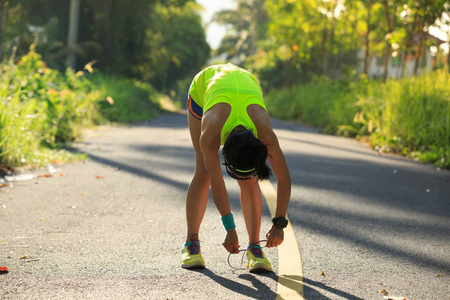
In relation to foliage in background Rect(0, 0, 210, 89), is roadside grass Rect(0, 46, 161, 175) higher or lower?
lower

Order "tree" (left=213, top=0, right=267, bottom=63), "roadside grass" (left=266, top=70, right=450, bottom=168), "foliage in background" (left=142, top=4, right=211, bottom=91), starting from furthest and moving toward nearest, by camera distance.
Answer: "tree" (left=213, top=0, right=267, bottom=63) < "foliage in background" (left=142, top=4, right=211, bottom=91) < "roadside grass" (left=266, top=70, right=450, bottom=168)

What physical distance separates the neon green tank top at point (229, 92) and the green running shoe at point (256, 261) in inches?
35.5

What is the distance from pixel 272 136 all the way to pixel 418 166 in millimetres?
6887

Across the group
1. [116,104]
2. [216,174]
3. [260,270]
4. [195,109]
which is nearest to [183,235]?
[260,270]

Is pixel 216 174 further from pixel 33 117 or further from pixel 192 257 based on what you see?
pixel 33 117

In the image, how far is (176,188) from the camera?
725 cm

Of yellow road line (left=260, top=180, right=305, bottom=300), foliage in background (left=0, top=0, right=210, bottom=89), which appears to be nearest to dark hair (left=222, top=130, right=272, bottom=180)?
yellow road line (left=260, top=180, right=305, bottom=300)

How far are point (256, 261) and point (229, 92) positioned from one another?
1123 mm

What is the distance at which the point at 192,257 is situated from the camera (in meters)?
4.00

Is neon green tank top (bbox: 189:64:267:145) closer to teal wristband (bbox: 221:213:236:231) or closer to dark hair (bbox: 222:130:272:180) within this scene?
dark hair (bbox: 222:130:272:180)

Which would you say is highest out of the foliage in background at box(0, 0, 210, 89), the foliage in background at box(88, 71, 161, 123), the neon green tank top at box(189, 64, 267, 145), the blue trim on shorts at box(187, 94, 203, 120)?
the foliage in background at box(0, 0, 210, 89)

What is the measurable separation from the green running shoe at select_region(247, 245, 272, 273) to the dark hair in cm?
83

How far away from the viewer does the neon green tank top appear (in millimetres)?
3545

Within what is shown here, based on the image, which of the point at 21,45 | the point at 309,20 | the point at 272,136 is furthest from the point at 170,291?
the point at 309,20
